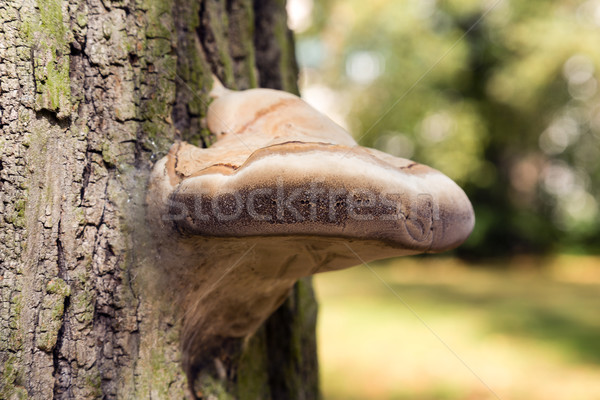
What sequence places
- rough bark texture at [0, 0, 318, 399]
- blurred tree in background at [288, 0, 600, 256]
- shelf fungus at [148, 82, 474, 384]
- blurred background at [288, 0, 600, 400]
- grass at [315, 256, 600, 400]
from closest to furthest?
shelf fungus at [148, 82, 474, 384], rough bark texture at [0, 0, 318, 399], grass at [315, 256, 600, 400], blurred background at [288, 0, 600, 400], blurred tree in background at [288, 0, 600, 256]

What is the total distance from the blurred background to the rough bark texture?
14.7 ft

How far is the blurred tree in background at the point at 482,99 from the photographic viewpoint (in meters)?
8.14

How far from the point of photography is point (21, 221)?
842 millimetres

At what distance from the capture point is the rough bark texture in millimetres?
842

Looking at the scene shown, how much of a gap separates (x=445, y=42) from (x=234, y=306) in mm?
8747

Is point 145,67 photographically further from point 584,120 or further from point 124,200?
point 584,120

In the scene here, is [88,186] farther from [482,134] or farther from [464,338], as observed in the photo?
[482,134]

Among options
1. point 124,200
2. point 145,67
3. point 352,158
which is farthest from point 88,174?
point 352,158

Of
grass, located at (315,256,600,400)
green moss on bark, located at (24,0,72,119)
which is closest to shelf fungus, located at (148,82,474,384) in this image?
green moss on bark, located at (24,0,72,119)

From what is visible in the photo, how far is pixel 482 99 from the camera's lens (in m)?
9.42

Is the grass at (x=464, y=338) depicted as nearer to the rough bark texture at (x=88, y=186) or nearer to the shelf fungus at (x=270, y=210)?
the shelf fungus at (x=270, y=210)

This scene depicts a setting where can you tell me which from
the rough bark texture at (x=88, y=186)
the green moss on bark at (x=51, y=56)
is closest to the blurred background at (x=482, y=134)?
the rough bark texture at (x=88, y=186)

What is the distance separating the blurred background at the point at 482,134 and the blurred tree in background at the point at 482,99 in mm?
24

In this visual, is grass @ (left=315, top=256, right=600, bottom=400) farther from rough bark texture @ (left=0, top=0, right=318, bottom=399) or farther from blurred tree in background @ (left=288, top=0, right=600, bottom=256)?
rough bark texture @ (left=0, top=0, right=318, bottom=399)
